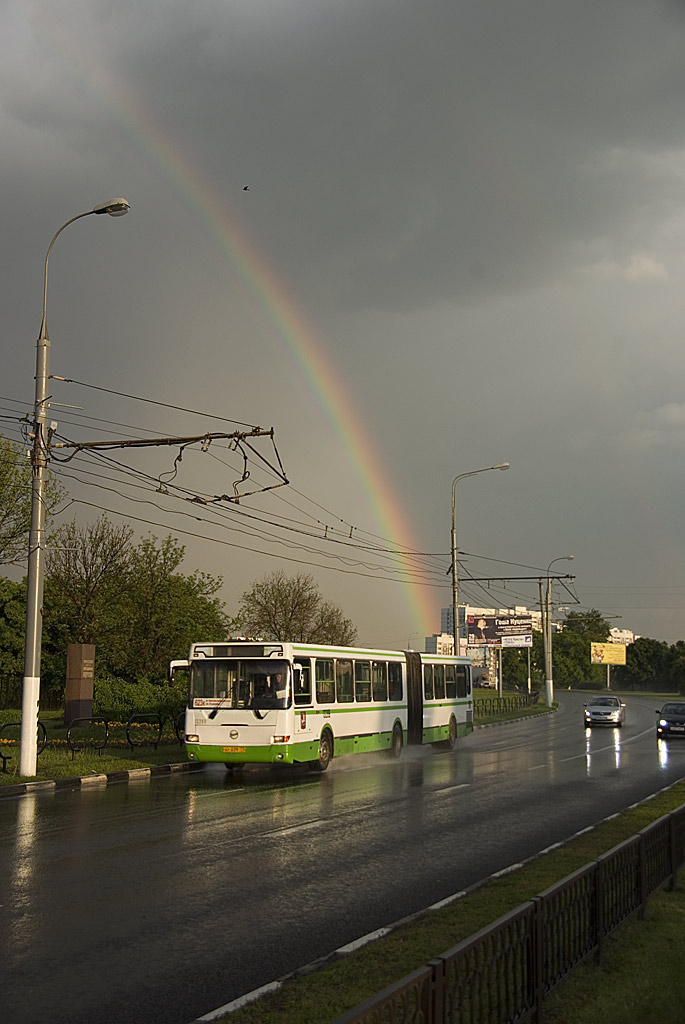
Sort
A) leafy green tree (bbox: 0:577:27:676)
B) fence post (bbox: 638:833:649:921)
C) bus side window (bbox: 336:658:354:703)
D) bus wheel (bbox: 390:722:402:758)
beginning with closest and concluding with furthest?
fence post (bbox: 638:833:649:921)
bus side window (bbox: 336:658:354:703)
bus wheel (bbox: 390:722:402:758)
leafy green tree (bbox: 0:577:27:676)

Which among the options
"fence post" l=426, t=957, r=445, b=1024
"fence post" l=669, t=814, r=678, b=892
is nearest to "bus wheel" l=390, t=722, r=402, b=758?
"fence post" l=669, t=814, r=678, b=892

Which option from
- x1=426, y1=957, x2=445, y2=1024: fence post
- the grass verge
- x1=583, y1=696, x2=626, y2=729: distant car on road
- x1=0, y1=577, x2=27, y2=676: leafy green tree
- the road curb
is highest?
x1=0, y1=577, x2=27, y2=676: leafy green tree

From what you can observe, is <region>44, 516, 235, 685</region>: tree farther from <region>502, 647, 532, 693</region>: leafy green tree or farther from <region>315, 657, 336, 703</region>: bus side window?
<region>502, 647, 532, 693</region>: leafy green tree

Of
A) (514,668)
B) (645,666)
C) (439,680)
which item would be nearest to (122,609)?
(439,680)

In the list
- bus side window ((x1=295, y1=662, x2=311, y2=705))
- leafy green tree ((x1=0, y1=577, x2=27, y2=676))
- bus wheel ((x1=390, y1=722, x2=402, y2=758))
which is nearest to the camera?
bus side window ((x1=295, y1=662, x2=311, y2=705))

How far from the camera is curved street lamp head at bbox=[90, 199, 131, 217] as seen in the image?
70.0 feet

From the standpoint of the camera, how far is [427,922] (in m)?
8.54

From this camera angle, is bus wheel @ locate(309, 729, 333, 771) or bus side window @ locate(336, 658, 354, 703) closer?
bus wheel @ locate(309, 729, 333, 771)

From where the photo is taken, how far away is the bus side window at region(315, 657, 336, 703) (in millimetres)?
23859

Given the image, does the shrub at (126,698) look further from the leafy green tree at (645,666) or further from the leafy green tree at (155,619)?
the leafy green tree at (645,666)

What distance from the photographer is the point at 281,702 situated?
22031 millimetres

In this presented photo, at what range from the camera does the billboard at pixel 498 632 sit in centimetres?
8656

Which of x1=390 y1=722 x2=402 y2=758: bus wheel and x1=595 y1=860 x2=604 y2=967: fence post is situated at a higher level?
x1=595 y1=860 x2=604 y2=967: fence post

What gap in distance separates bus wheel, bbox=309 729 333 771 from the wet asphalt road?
37 centimetres
